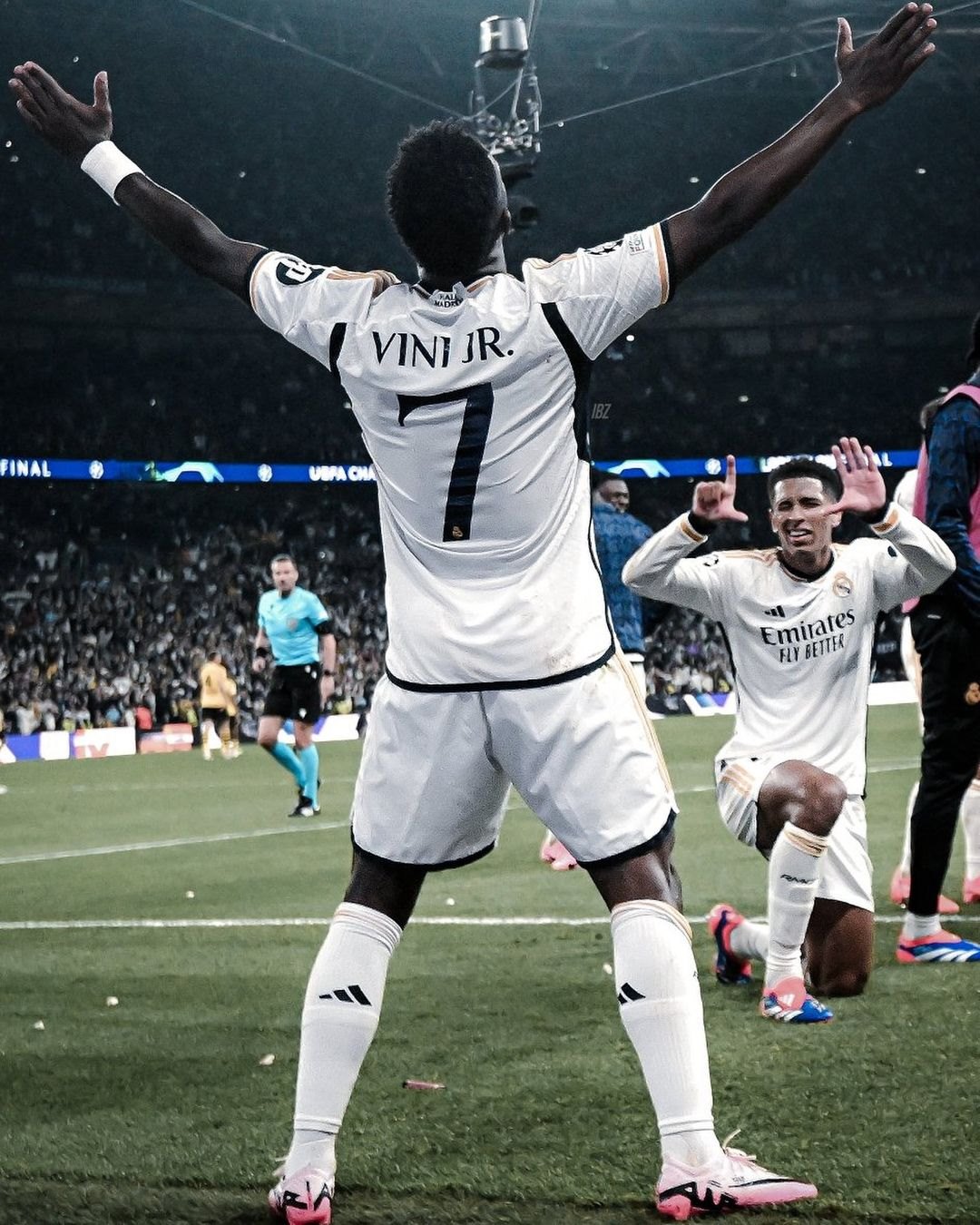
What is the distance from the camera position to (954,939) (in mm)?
5301

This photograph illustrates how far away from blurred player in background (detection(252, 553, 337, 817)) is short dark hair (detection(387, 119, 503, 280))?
8.73 m

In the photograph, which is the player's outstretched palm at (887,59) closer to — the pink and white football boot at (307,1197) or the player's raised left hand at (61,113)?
the player's raised left hand at (61,113)

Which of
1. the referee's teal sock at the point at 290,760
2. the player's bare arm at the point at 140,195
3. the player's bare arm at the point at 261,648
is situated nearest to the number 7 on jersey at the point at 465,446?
the player's bare arm at the point at 140,195

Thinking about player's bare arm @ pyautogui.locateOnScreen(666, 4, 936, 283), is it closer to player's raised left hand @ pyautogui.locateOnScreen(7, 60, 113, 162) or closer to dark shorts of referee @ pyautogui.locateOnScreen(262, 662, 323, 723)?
player's raised left hand @ pyautogui.locateOnScreen(7, 60, 113, 162)

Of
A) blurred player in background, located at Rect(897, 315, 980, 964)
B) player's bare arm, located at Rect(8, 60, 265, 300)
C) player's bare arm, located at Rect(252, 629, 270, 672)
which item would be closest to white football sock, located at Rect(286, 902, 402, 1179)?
player's bare arm, located at Rect(8, 60, 265, 300)

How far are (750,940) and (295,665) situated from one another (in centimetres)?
760

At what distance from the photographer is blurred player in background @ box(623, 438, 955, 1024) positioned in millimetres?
4543

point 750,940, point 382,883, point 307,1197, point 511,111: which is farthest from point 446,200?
point 511,111

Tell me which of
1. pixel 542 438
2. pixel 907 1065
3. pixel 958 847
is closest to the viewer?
pixel 542 438

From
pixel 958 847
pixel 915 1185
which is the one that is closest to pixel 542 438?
pixel 915 1185

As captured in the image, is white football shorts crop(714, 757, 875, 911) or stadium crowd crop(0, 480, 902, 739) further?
stadium crowd crop(0, 480, 902, 739)

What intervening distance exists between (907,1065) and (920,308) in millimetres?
32501

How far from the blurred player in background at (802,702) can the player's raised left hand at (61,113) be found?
199 centimetres

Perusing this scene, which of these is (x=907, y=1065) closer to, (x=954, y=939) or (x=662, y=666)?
(x=954, y=939)
